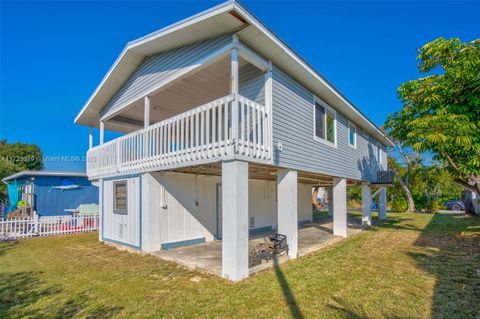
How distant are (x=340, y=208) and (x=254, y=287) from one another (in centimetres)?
684

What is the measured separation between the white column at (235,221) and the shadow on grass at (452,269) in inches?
123

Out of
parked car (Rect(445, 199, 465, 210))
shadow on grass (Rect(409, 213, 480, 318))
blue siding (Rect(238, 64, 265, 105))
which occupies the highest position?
blue siding (Rect(238, 64, 265, 105))

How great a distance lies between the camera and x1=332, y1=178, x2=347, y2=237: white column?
1080 cm

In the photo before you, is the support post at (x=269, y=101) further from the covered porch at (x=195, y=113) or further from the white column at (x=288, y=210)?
the white column at (x=288, y=210)

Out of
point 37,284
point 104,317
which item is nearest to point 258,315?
point 104,317

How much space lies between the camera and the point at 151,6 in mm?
11914

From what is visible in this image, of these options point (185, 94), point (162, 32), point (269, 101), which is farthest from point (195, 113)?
point (185, 94)

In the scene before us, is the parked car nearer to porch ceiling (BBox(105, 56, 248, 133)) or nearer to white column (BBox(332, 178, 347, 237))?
white column (BBox(332, 178, 347, 237))

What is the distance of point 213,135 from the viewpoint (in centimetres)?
568

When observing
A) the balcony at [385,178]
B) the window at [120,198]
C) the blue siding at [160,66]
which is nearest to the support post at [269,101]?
the blue siding at [160,66]

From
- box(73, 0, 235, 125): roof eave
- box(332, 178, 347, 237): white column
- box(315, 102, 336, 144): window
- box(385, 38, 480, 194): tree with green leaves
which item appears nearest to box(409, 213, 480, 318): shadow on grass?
box(385, 38, 480, 194): tree with green leaves

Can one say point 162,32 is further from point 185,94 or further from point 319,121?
point 319,121

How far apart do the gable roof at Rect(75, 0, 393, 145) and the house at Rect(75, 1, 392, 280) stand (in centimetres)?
3

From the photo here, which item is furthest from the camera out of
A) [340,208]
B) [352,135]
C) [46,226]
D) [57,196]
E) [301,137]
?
[57,196]
